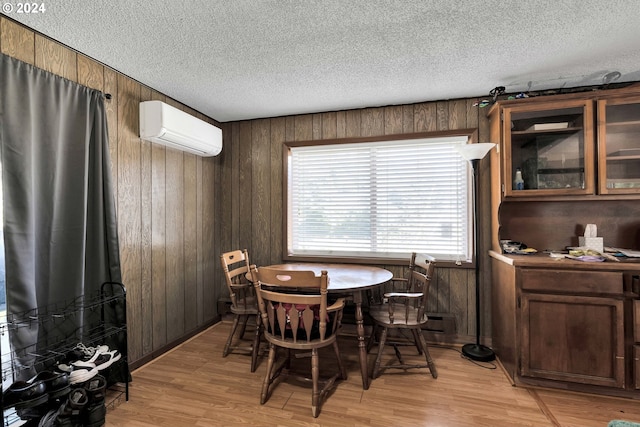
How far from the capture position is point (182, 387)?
2.22m

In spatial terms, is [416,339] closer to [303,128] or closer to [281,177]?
[281,177]

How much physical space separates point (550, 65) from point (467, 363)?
7.98 feet

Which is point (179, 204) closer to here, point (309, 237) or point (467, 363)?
point (309, 237)

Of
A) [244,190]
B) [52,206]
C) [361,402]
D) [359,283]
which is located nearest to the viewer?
[52,206]

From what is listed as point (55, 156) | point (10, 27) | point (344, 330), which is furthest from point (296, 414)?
point (10, 27)

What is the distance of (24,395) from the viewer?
61.0 inches

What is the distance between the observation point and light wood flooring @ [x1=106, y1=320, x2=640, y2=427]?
6.08 ft

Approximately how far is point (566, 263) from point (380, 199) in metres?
1.60

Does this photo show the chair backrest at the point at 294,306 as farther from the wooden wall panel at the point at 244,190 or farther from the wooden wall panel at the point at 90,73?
the wooden wall panel at the point at 90,73

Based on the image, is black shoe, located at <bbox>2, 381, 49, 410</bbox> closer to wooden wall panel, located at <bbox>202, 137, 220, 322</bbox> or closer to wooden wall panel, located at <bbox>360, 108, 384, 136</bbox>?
wooden wall panel, located at <bbox>202, 137, 220, 322</bbox>

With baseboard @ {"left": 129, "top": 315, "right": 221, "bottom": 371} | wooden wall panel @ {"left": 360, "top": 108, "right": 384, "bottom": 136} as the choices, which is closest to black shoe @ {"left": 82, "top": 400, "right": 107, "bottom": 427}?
baseboard @ {"left": 129, "top": 315, "right": 221, "bottom": 371}

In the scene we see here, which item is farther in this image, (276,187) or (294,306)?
(276,187)

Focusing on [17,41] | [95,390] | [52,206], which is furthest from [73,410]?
[17,41]

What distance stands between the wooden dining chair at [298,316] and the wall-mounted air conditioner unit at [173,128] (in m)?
1.45
